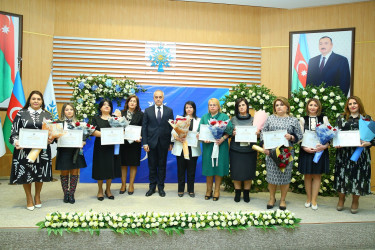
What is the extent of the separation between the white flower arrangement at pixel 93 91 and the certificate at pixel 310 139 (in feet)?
10.3

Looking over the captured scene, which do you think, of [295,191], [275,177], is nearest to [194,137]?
[275,177]

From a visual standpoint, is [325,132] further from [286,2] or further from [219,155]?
[286,2]

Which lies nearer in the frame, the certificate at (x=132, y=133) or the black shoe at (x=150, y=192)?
the certificate at (x=132, y=133)

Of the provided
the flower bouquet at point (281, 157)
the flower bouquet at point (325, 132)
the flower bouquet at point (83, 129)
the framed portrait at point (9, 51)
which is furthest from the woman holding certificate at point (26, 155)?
the flower bouquet at point (325, 132)

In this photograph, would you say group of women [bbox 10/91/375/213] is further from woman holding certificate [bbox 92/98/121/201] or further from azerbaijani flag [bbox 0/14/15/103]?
azerbaijani flag [bbox 0/14/15/103]

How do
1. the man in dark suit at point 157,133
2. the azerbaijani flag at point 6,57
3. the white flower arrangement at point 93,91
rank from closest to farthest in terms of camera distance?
the man in dark suit at point 157,133 < the white flower arrangement at point 93,91 < the azerbaijani flag at point 6,57

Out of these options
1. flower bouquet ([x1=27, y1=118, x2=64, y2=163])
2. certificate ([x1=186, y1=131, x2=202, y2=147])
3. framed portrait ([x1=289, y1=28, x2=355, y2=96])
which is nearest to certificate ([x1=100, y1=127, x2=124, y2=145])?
flower bouquet ([x1=27, y1=118, x2=64, y2=163])

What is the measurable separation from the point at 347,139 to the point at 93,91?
4.17 meters

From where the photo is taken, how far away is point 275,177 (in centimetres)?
411

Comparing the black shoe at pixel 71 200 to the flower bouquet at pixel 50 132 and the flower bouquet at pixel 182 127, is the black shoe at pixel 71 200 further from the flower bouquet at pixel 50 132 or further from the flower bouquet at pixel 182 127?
the flower bouquet at pixel 182 127

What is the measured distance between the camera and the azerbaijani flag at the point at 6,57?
20.0 feet

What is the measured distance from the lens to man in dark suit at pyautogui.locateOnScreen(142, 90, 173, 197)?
4.76m

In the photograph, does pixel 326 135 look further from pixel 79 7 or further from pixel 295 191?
pixel 79 7

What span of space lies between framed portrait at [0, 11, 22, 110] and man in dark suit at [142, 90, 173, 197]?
315 centimetres
